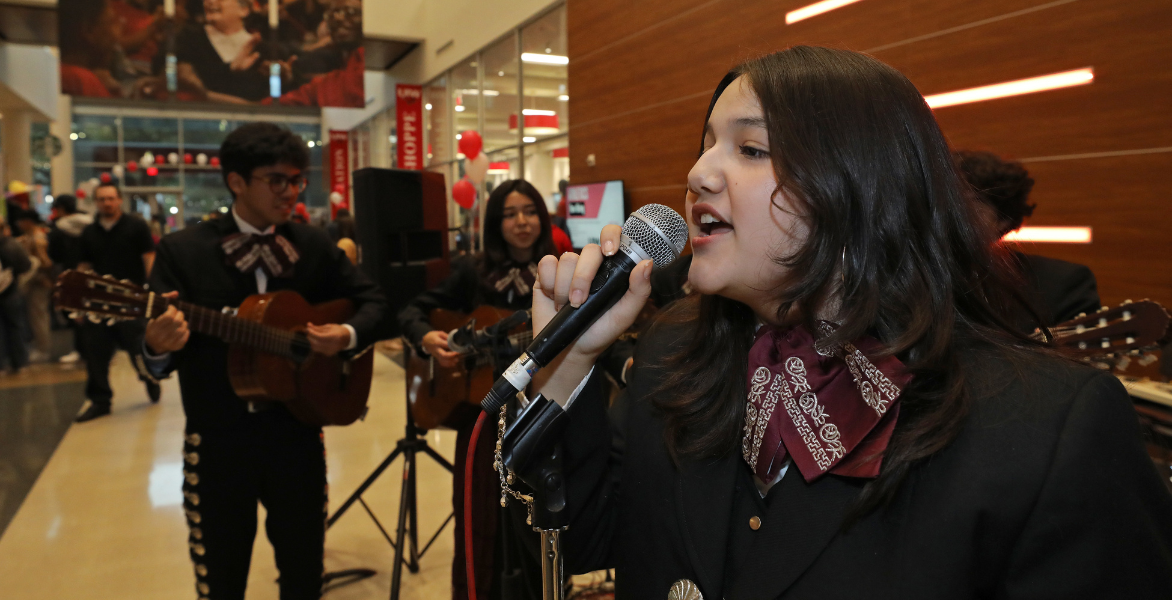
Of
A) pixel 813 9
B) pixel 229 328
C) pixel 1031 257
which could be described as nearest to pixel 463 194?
pixel 813 9

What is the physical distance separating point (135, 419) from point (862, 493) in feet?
20.3

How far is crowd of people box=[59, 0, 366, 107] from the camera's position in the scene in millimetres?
7719

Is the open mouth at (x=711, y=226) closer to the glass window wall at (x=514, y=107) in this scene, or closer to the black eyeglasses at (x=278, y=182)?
the black eyeglasses at (x=278, y=182)

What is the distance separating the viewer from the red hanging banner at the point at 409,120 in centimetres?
1094

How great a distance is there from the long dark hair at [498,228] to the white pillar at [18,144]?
48.2 ft

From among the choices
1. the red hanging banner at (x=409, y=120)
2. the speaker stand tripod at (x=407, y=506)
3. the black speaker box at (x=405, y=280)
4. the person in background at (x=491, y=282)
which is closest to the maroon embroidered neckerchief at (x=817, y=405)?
the person in background at (x=491, y=282)

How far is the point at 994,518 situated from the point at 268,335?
205 centimetres

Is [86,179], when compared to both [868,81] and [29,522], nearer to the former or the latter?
[29,522]

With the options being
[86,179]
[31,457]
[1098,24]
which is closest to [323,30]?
[31,457]

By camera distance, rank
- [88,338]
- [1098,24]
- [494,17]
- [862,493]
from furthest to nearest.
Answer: [494,17]
[88,338]
[1098,24]
[862,493]

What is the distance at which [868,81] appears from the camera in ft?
3.00

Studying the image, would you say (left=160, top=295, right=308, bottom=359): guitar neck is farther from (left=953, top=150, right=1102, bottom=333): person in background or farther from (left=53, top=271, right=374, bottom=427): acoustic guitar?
(left=953, top=150, right=1102, bottom=333): person in background

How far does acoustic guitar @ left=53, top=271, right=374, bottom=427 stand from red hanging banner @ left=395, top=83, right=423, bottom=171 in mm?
8810

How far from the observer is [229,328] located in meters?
2.11
